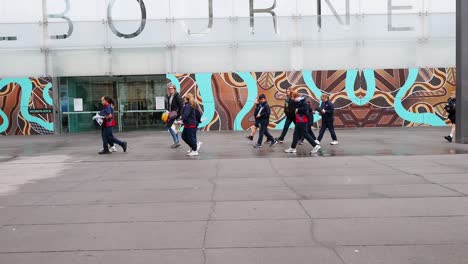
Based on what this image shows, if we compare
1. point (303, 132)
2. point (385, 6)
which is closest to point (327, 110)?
point (303, 132)

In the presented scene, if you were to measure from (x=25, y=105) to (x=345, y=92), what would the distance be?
1381 cm

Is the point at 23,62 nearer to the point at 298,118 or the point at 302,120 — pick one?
the point at 298,118

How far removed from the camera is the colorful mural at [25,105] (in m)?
22.3

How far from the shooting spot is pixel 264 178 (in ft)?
30.2

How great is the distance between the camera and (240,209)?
6.69 m

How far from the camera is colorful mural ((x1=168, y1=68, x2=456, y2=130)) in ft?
71.9

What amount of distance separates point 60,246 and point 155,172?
5.13 meters

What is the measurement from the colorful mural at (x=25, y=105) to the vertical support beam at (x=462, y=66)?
16.2 m

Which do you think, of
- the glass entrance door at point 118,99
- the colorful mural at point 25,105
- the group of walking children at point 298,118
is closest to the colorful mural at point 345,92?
the glass entrance door at point 118,99

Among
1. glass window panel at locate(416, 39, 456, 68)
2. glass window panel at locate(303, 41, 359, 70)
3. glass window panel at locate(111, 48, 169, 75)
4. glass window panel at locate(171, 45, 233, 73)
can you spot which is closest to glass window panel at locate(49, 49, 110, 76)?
glass window panel at locate(111, 48, 169, 75)

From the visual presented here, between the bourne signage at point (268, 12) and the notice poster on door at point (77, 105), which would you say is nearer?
the bourne signage at point (268, 12)

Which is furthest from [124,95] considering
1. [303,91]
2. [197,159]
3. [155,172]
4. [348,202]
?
[348,202]

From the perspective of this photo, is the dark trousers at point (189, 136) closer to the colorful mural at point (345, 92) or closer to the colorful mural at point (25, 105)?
the colorful mural at point (345, 92)

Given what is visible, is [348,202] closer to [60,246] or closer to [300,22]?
[60,246]
